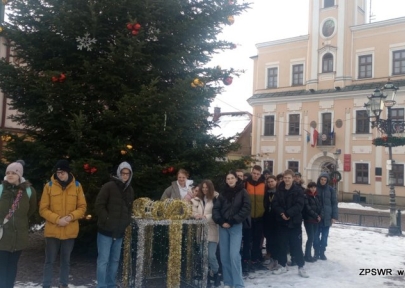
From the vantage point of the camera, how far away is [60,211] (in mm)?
5895

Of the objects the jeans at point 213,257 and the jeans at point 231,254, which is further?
the jeans at point 213,257

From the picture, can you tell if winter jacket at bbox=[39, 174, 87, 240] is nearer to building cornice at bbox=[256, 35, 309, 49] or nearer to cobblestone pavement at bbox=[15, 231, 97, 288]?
cobblestone pavement at bbox=[15, 231, 97, 288]

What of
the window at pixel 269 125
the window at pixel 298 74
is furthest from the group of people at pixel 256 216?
the window at pixel 298 74

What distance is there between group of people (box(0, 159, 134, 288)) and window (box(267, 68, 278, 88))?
107ft

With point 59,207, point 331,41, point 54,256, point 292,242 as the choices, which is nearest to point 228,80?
point 292,242

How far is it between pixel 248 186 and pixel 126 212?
265cm

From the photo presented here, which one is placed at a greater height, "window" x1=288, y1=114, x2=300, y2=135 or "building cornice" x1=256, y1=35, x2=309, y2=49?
"building cornice" x1=256, y1=35, x2=309, y2=49

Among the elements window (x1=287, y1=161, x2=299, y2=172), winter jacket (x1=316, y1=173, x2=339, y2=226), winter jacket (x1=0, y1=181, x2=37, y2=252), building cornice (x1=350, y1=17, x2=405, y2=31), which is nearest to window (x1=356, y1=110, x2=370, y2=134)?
window (x1=287, y1=161, x2=299, y2=172)

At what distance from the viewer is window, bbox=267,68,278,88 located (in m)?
37.4

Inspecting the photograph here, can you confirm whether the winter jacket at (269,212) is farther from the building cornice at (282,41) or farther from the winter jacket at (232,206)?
the building cornice at (282,41)

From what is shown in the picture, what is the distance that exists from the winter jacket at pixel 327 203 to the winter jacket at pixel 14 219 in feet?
20.0

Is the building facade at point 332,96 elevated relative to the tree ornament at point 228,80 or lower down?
elevated

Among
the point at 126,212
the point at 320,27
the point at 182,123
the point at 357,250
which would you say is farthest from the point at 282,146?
the point at 126,212

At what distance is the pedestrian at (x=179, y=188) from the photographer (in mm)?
7194
